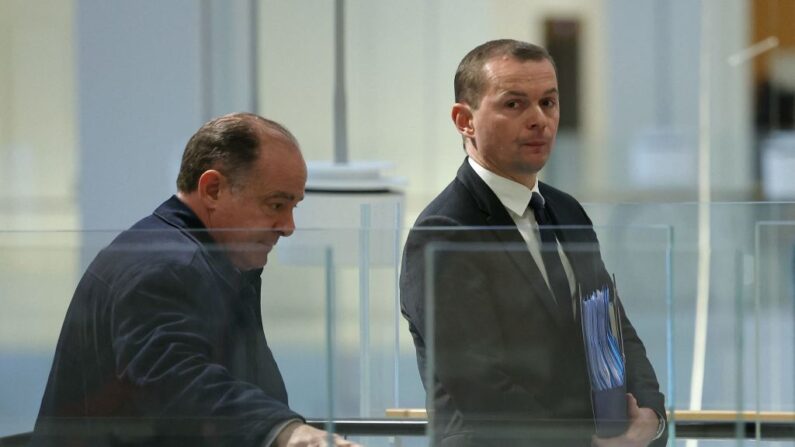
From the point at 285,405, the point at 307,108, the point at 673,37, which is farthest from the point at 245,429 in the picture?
the point at 673,37

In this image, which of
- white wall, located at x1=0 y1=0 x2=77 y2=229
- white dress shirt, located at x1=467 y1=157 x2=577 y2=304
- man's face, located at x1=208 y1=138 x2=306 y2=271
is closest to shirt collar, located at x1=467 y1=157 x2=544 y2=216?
white dress shirt, located at x1=467 y1=157 x2=577 y2=304

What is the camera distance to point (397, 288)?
9.10 ft

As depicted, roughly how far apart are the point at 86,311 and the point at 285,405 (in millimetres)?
314

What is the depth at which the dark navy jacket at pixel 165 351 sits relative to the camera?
247cm

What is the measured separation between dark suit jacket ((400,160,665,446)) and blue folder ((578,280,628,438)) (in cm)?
1

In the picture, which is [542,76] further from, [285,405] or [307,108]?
[307,108]

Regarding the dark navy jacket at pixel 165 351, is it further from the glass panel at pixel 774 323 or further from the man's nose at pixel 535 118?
the glass panel at pixel 774 323

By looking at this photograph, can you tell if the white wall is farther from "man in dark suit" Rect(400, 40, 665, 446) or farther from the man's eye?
"man in dark suit" Rect(400, 40, 665, 446)

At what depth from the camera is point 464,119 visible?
286 cm

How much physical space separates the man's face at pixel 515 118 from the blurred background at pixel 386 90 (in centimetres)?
489

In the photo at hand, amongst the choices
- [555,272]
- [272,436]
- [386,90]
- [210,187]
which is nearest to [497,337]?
[555,272]

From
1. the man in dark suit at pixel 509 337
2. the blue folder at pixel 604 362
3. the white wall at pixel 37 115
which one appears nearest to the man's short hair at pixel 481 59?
the man in dark suit at pixel 509 337

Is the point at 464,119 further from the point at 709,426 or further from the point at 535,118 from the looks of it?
the point at 709,426

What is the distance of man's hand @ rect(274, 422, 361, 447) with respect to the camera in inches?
96.3
